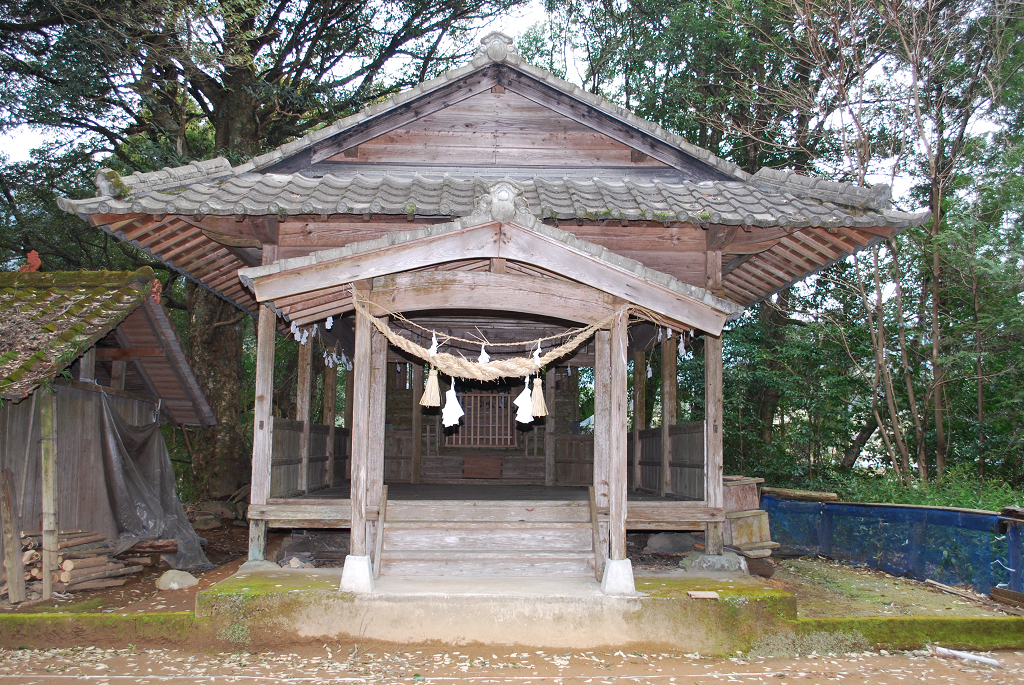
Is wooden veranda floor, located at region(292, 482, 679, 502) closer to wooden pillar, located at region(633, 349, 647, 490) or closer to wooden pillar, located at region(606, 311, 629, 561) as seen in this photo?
wooden pillar, located at region(633, 349, 647, 490)

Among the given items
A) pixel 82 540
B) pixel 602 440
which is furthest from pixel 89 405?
pixel 602 440

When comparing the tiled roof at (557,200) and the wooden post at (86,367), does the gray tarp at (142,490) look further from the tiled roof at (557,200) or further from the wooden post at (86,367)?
the tiled roof at (557,200)

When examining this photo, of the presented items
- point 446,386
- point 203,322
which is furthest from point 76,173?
point 446,386

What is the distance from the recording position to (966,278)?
1416 centimetres

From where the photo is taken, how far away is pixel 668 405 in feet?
32.2

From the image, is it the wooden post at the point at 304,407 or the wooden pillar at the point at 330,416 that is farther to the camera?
the wooden pillar at the point at 330,416

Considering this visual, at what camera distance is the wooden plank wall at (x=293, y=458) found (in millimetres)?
8195

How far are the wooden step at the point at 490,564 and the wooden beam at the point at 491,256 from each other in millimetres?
2481

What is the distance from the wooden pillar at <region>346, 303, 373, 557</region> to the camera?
6.41 meters

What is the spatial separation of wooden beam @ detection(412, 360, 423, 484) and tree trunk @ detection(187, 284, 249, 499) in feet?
14.1

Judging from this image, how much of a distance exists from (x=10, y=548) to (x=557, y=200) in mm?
6529

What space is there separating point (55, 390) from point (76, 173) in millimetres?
10540

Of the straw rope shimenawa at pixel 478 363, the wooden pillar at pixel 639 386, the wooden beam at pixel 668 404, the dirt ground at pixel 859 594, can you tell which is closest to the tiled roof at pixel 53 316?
the straw rope shimenawa at pixel 478 363

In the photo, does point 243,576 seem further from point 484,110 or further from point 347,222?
point 484,110
